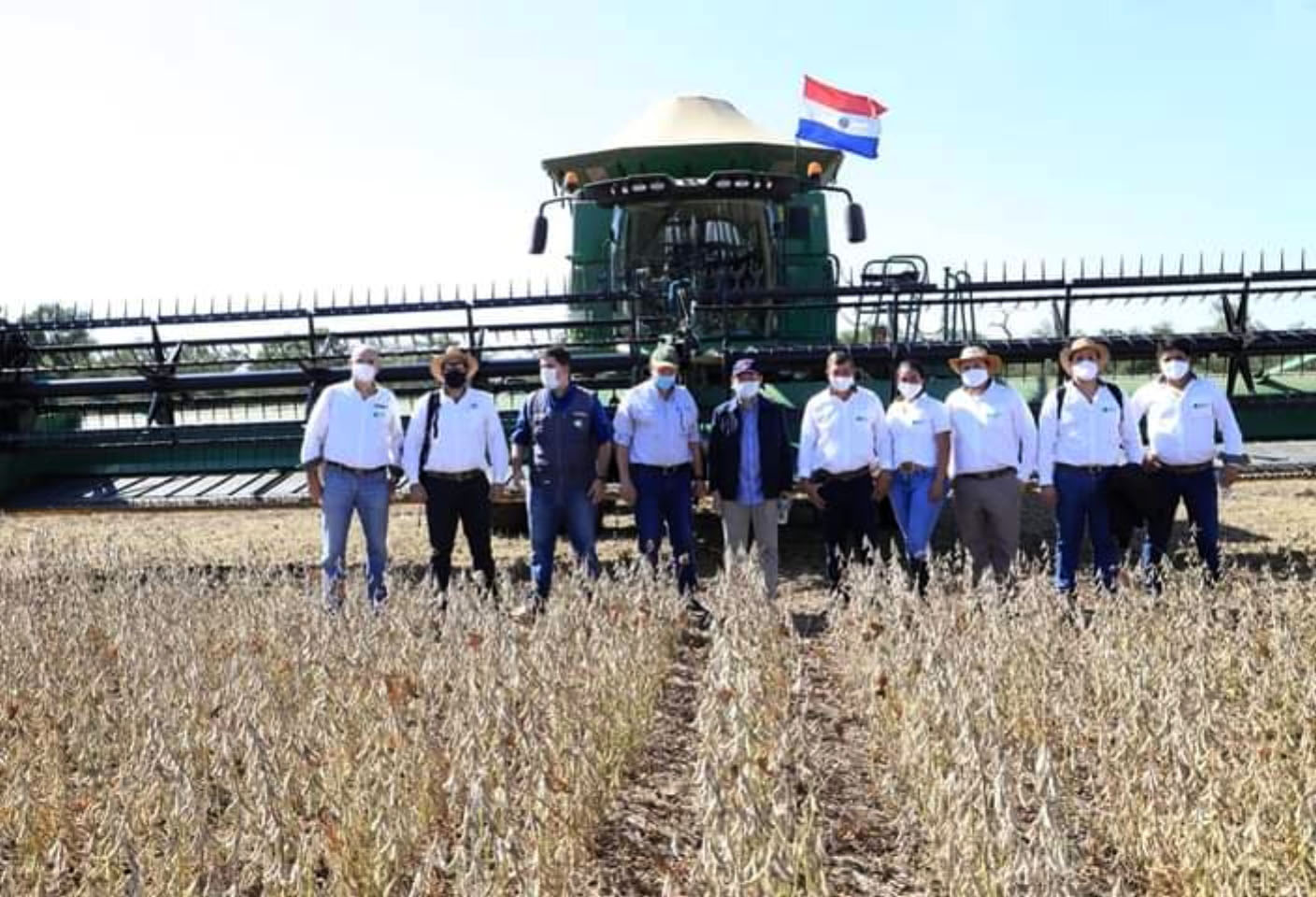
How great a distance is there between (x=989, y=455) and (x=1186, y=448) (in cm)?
101

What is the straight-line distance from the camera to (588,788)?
3660 millimetres

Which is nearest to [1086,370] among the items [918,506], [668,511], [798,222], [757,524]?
[918,506]

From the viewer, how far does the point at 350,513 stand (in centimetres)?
679

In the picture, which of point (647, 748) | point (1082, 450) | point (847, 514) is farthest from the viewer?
point (847, 514)

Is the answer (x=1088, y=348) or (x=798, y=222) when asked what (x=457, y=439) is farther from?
(x=798, y=222)

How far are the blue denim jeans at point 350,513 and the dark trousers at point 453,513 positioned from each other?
0.26 metres

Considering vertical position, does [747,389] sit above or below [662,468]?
above

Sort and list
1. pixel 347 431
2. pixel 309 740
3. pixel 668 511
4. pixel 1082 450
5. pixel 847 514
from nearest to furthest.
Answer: pixel 309 740 < pixel 1082 450 < pixel 347 431 < pixel 847 514 < pixel 668 511

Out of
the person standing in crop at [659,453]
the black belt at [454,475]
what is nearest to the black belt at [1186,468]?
the person standing in crop at [659,453]

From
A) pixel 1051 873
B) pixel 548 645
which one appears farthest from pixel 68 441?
pixel 1051 873

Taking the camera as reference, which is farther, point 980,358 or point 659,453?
point 659,453

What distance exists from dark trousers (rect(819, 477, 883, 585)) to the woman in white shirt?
0.63 ft

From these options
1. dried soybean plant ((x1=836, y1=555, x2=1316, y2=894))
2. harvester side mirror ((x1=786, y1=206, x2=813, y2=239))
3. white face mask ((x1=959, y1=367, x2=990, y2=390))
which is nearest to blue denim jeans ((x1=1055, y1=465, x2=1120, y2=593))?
white face mask ((x1=959, y1=367, x2=990, y2=390))

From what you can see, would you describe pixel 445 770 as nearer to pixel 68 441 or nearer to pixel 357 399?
pixel 357 399
